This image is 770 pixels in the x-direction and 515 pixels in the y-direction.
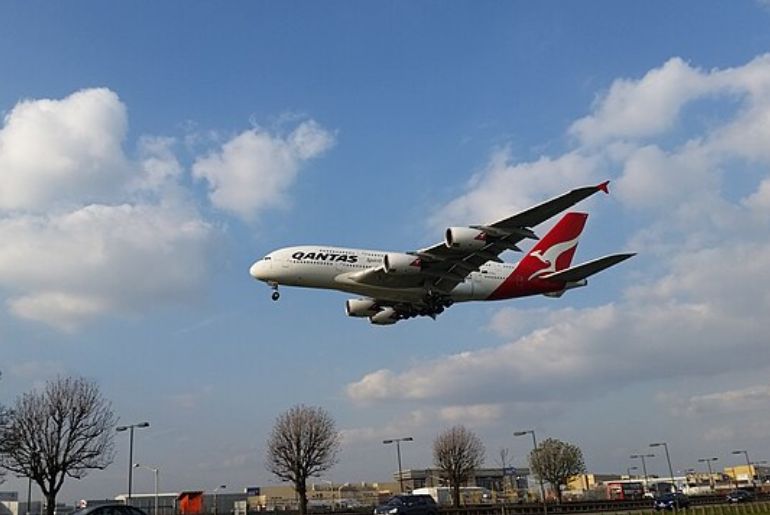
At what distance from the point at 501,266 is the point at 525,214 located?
12173mm

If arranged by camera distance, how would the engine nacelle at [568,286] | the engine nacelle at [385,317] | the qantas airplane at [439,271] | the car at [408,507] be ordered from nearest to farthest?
the car at [408,507]
the qantas airplane at [439,271]
the engine nacelle at [568,286]
the engine nacelle at [385,317]

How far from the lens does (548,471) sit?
338 ft

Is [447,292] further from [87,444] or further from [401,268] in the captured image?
[87,444]

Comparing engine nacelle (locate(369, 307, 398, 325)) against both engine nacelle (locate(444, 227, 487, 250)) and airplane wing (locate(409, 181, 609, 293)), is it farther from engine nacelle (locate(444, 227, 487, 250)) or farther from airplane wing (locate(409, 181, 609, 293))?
engine nacelle (locate(444, 227, 487, 250))

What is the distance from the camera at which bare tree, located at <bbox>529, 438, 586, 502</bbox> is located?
337ft

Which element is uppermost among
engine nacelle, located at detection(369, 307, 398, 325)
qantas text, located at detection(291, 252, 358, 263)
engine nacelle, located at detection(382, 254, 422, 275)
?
qantas text, located at detection(291, 252, 358, 263)

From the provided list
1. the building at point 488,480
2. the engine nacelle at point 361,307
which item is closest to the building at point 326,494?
the building at point 488,480

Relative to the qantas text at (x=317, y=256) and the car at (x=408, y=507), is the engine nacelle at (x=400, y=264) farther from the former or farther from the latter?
the car at (x=408, y=507)

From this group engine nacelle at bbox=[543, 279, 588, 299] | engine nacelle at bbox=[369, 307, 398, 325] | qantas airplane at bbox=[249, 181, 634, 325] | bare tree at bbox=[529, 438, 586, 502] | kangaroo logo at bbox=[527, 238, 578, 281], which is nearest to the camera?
qantas airplane at bbox=[249, 181, 634, 325]

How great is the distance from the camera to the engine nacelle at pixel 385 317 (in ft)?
168

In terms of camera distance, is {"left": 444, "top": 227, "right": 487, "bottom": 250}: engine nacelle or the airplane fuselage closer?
{"left": 444, "top": 227, "right": 487, "bottom": 250}: engine nacelle

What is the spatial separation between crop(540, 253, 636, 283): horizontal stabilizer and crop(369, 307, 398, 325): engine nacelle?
35.7 feet

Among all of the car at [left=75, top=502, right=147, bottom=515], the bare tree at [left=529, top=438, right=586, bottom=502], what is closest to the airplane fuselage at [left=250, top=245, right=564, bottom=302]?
the car at [left=75, top=502, right=147, bottom=515]

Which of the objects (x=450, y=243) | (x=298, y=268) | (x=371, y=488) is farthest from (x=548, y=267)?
(x=371, y=488)
